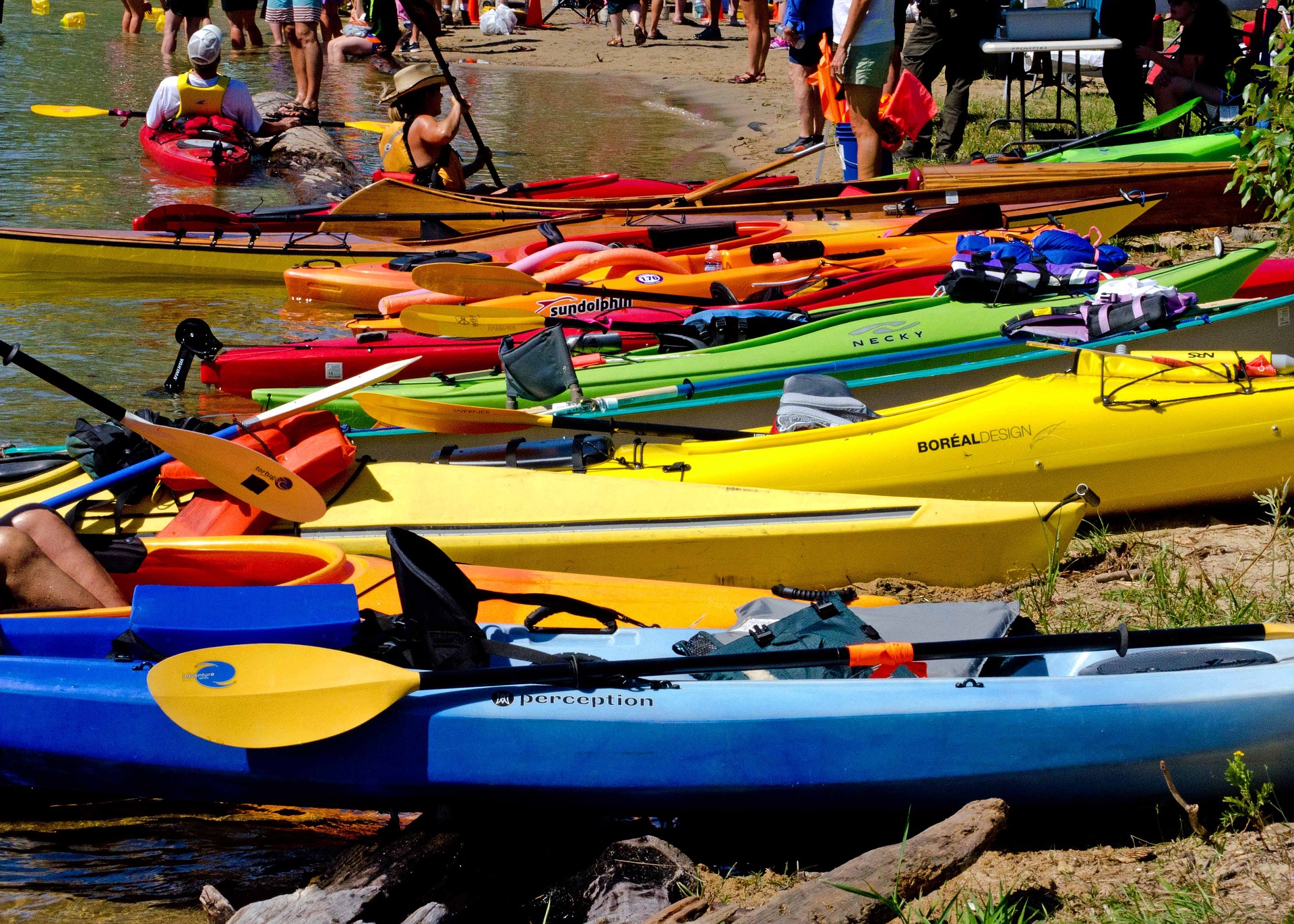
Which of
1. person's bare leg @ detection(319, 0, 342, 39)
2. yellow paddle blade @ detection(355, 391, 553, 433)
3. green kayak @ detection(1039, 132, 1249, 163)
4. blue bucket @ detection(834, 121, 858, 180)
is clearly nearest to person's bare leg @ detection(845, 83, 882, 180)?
blue bucket @ detection(834, 121, 858, 180)

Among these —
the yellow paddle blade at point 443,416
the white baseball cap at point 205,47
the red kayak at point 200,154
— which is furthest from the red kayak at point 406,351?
the white baseball cap at point 205,47

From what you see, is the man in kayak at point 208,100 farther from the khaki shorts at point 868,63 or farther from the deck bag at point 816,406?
the deck bag at point 816,406

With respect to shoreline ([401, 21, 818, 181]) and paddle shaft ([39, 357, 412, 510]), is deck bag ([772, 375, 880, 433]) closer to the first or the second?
paddle shaft ([39, 357, 412, 510])

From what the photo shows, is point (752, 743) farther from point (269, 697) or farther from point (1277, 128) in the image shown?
point (1277, 128)

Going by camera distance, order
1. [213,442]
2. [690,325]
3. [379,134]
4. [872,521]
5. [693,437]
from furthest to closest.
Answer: [379,134] → [690,325] → [693,437] → [872,521] → [213,442]

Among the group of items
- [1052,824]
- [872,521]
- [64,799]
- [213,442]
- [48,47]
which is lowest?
[64,799]

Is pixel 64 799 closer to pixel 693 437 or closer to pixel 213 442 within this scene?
pixel 213 442

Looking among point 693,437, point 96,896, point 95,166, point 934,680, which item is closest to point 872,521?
point 693,437

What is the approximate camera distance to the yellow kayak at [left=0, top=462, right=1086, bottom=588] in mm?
3893

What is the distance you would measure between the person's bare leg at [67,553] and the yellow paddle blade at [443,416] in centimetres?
124

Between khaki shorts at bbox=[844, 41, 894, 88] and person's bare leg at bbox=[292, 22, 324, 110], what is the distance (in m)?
6.20

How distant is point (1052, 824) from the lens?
2.80m

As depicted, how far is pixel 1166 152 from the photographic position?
792 centimetres

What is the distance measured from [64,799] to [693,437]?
2.29 m
